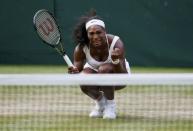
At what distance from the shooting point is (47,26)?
6.15 metres

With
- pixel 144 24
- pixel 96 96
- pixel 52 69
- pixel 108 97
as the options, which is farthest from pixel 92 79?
pixel 144 24

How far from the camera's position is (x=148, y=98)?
25.0ft

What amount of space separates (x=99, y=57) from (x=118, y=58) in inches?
12.4

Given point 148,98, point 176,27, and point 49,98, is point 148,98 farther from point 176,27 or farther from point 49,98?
point 176,27

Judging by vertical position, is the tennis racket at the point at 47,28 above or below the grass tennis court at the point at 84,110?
above

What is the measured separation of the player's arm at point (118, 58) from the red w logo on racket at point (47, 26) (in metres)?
0.57

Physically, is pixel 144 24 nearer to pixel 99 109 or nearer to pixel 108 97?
pixel 99 109

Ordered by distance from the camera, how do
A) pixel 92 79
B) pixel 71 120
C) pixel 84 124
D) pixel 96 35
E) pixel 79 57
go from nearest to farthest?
1. pixel 92 79
2. pixel 84 124
3. pixel 71 120
4. pixel 96 35
5. pixel 79 57

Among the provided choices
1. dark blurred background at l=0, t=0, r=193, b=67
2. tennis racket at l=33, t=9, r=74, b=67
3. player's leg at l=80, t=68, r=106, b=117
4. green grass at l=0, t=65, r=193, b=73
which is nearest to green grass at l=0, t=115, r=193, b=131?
player's leg at l=80, t=68, r=106, b=117

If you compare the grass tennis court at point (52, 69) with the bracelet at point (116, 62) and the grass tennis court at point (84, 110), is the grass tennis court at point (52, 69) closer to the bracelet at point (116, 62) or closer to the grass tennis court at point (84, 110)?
the grass tennis court at point (84, 110)

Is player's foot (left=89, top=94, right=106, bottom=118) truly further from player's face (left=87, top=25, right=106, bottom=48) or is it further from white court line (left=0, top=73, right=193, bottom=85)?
white court line (left=0, top=73, right=193, bottom=85)

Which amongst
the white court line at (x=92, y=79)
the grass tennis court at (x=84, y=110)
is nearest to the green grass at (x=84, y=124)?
the grass tennis court at (x=84, y=110)

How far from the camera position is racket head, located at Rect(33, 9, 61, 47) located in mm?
6051

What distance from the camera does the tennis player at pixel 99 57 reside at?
5.92 meters
